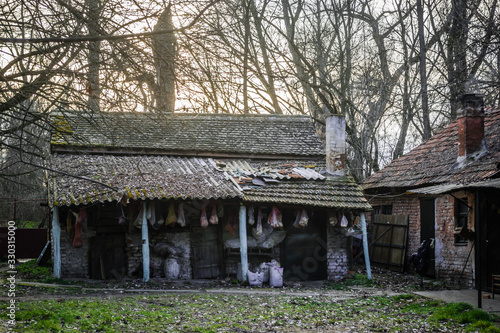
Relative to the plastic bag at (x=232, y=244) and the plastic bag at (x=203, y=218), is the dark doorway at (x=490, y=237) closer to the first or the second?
the plastic bag at (x=232, y=244)

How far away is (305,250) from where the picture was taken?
16.7 meters

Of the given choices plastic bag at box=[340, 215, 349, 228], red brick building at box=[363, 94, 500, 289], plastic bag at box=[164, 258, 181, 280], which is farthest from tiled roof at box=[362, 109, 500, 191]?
plastic bag at box=[164, 258, 181, 280]

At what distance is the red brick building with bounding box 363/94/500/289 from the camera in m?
13.3

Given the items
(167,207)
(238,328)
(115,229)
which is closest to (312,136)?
(167,207)

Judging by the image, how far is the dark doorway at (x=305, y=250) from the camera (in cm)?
1658

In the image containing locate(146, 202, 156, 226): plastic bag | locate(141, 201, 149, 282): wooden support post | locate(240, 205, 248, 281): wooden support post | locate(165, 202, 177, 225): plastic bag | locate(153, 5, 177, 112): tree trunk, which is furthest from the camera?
locate(240, 205, 248, 281): wooden support post

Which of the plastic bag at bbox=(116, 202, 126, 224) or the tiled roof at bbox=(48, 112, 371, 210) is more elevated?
the tiled roof at bbox=(48, 112, 371, 210)

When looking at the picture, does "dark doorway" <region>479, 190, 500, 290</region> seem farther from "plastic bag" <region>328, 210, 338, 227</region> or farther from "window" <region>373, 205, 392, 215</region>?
"window" <region>373, 205, 392, 215</region>

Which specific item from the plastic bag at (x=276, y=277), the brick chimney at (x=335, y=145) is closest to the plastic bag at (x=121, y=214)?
the plastic bag at (x=276, y=277)

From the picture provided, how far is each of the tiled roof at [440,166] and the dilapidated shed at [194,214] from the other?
2.40 meters

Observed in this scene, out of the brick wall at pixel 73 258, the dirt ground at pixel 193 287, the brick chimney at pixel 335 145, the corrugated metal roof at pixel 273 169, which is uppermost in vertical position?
the brick chimney at pixel 335 145

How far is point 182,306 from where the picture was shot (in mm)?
11039

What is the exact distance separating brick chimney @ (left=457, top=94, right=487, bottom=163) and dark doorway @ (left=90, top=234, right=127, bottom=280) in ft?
36.2

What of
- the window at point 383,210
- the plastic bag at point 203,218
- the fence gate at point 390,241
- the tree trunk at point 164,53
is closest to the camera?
the tree trunk at point 164,53
